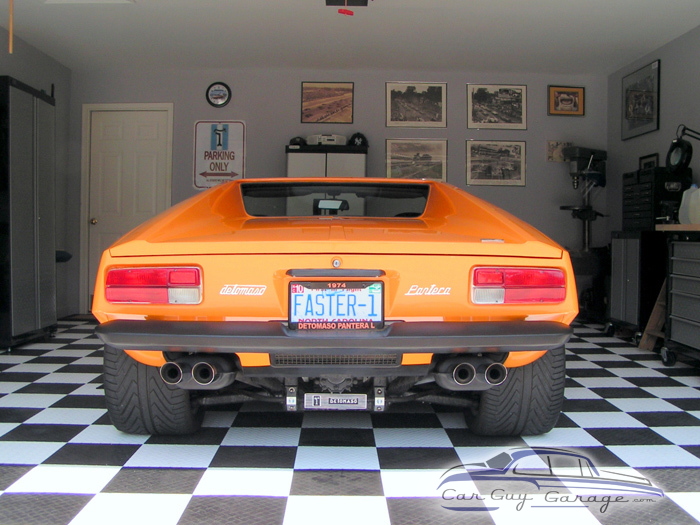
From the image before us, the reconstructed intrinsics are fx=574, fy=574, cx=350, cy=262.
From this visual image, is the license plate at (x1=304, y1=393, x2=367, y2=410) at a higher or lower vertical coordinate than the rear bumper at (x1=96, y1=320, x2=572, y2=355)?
lower

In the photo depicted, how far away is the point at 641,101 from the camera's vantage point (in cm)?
564

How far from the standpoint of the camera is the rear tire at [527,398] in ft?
6.53

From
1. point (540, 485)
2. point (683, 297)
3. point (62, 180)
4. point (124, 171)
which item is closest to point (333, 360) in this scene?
point (540, 485)

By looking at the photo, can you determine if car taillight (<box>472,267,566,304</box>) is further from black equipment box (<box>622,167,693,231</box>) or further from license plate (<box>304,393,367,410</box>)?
black equipment box (<box>622,167,693,231</box>)

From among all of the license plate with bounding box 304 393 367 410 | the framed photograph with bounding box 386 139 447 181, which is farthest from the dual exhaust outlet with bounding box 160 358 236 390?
the framed photograph with bounding box 386 139 447 181

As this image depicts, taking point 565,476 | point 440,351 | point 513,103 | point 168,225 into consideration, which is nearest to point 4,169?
point 168,225

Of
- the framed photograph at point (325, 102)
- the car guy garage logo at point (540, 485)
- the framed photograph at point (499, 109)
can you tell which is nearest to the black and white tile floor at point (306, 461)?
the car guy garage logo at point (540, 485)

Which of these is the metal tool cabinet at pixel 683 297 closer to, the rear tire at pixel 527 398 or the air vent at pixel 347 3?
the rear tire at pixel 527 398

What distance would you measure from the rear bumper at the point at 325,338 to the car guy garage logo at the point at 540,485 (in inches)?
16.4

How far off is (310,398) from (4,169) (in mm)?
3497

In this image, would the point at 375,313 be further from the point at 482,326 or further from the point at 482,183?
the point at 482,183

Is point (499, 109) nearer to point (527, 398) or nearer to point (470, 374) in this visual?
point (527, 398)

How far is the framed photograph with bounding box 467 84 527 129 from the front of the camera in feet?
20.7

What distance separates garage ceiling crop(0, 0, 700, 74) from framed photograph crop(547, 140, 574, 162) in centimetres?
77
